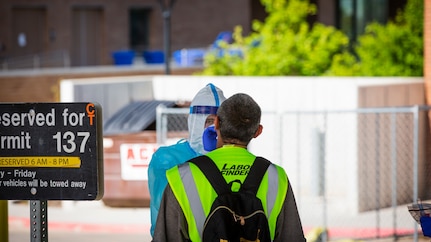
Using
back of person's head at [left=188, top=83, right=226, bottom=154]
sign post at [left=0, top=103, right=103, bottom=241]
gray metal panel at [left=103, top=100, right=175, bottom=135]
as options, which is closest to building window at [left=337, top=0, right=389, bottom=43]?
gray metal panel at [left=103, top=100, right=175, bottom=135]

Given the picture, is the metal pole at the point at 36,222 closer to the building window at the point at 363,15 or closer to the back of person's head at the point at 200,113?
the back of person's head at the point at 200,113

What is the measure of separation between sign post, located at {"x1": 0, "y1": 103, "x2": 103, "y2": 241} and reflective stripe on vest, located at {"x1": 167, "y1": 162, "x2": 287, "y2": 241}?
0.80 metres

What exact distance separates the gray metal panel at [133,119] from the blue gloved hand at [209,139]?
34.6 feet

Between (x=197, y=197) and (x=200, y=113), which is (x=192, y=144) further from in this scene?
(x=197, y=197)

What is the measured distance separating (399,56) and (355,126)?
614 centimetres

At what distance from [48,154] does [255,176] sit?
1.28 meters

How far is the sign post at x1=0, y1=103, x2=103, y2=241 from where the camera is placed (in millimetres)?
5152

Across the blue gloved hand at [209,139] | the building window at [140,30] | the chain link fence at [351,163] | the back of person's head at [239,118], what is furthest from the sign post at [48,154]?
the building window at [140,30]

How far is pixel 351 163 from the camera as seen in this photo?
587 inches

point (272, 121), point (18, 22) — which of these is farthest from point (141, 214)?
point (18, 22)

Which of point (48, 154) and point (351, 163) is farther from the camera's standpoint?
point (351, 163)

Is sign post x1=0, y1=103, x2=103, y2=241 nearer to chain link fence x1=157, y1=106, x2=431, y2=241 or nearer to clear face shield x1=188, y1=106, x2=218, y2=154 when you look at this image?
clear face shield x1=188, y1=106, x2=218, y2=154

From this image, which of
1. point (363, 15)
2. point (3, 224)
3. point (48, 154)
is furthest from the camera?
point (363, 15)

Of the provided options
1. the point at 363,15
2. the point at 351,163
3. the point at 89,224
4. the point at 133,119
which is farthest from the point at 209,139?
the point at 363,15
